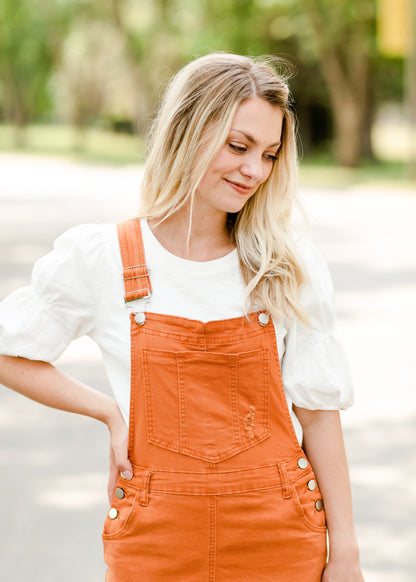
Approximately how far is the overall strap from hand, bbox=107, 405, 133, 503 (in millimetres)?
252

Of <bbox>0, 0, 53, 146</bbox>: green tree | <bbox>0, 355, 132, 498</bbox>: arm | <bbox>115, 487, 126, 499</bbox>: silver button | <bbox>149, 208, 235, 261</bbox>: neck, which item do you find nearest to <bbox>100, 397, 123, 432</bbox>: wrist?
<bbox>0, 355, 132, 498</bbox>: arm

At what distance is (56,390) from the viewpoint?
1907 mm

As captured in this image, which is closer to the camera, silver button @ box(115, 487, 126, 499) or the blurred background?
silver button @ box(115, 487, 126, 499)

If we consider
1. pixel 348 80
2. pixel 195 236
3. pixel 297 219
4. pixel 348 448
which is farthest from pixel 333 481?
pixel 348 80

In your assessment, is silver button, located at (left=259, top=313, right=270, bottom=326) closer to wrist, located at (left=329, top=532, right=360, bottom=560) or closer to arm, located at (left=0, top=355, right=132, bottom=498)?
arm, located at (left=0, top=355, right=132, bottom=498)

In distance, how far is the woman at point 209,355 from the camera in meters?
1.76

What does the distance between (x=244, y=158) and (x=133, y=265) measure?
32cm

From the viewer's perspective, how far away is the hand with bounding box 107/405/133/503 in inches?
70.7

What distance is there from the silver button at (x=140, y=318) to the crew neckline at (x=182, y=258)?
0.47 feet

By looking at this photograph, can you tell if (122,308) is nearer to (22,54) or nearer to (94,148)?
(94,148)

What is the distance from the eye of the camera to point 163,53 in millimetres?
37875

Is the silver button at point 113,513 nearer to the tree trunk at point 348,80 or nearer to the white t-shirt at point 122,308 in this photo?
the white t-shirt at point 122,308

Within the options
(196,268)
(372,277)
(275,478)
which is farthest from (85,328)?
(372,277)

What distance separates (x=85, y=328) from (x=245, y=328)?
1.09 ft
